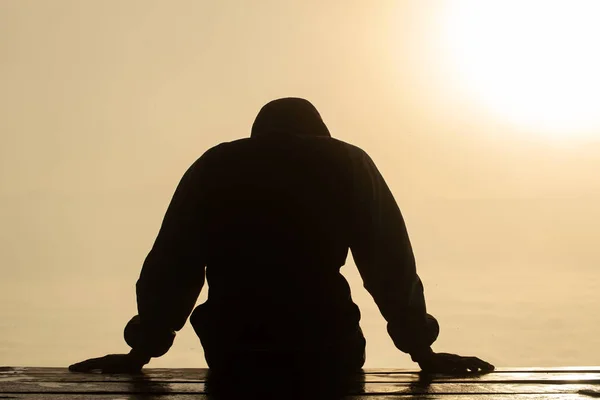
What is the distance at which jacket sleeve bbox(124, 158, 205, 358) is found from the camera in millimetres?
4277

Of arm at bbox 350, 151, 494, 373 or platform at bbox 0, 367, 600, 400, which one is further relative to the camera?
arm at bbox 350, 151, 494, 373

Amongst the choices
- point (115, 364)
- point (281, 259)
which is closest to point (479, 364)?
point (281, 259)

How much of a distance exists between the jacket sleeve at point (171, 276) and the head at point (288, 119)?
13.9 inches

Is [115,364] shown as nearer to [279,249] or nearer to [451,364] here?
[279,249]

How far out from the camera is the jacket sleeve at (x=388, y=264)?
422 cm

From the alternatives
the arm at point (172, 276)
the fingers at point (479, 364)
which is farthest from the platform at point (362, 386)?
the arm at point (172, 276)

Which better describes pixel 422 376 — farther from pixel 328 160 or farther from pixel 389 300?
pixel 328 160

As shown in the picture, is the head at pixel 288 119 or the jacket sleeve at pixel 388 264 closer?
the jacket sleeve at pixel 388 264

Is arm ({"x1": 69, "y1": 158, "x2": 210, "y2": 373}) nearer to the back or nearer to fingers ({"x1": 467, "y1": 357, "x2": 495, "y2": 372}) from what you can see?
the back

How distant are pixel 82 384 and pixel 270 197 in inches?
46.0

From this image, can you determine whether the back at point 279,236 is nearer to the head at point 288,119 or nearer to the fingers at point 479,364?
the head at point 288,119

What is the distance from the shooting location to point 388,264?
427 cm

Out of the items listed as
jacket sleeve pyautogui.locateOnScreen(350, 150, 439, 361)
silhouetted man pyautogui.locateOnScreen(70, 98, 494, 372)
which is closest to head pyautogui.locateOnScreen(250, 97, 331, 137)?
silhouetted man pyautogui.locateOnScreen(70, 98, 494, 372)

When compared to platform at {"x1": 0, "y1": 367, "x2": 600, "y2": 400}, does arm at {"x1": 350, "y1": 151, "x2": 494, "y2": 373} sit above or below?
above
